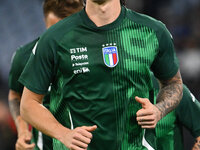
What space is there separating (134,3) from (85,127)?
6.81 metres

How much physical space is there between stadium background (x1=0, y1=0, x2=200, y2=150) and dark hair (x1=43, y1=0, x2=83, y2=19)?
3.48 metres

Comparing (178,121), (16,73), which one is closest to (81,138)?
(178,121)

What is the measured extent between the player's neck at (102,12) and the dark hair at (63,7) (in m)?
1.06

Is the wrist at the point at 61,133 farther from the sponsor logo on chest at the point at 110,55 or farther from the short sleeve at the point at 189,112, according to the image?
the short sleeve at the point at 189,112

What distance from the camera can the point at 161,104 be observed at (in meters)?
2.69

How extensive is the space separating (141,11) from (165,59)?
246 inches

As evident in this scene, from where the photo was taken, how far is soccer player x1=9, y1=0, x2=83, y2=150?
12.0 ft

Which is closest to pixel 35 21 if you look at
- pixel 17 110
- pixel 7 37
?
pixel 7 37

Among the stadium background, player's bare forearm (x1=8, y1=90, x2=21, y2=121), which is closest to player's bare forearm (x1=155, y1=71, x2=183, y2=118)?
player's bare forearm (x1=8, y1=90, x2=21, y2=121)

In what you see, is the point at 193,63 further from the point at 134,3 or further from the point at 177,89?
the point at 177,89

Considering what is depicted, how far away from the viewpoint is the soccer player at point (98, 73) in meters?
2.54

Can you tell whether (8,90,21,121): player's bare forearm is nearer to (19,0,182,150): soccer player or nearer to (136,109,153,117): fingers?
(19,0,182,150): soccer player

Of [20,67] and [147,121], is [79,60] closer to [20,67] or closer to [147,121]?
[147,121]

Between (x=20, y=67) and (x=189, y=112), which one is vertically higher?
(x=20, y=67)
